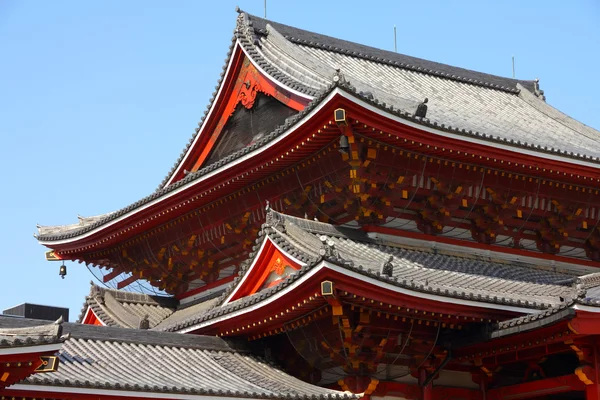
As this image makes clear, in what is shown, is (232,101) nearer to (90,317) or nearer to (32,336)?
(90,317)

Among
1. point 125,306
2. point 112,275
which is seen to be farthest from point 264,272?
point 112,275

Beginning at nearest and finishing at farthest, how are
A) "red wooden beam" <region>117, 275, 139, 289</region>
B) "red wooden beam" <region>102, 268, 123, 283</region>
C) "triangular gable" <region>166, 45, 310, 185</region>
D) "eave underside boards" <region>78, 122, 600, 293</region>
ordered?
"eave underside boards" <region>78, 122, 600, 293</region> → "triangular gable" <region>166, 45, 310, 185</region> → "red wooden beam" <region>117, 275, 139, 289</region> → "red wooden beam" <region>102, 268, 123, 283</region>

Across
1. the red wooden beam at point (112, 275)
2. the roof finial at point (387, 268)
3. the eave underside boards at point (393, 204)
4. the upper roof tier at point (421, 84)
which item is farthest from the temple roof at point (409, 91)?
the roof finial at point (387, 268)

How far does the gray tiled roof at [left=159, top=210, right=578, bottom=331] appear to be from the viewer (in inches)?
771

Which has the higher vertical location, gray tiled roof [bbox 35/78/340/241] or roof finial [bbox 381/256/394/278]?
gray tiled roof [bbox 35/78/340/241]

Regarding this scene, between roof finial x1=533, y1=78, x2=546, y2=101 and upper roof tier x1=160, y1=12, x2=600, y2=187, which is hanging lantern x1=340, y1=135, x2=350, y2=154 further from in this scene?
roof finial x1=533, y1=78, x2=546, y2=101

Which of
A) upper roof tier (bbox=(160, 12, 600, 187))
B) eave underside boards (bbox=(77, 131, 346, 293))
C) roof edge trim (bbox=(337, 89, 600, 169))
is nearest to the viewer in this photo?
roof edge trim (bbox=(337, 89, 600, 169))

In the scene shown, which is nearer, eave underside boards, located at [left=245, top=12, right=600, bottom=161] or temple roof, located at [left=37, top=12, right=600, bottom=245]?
temple roof, located at [left=37, top=12, right=600, bottom=245]

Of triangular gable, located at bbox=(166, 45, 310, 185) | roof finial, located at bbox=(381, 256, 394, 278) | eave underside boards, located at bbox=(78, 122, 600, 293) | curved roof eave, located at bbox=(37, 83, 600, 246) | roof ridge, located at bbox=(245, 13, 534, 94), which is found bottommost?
roof finial, located at bbox=(381, 256, 394, 278)

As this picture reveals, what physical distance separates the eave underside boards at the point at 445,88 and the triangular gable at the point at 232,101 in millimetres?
661

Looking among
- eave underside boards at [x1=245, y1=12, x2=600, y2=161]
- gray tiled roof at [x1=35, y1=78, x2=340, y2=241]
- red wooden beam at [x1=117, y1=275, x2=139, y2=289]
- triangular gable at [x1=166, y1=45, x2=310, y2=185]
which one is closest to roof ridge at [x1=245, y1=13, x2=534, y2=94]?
eave underside boards at [x1=245, y1=12, x2=600, y2=161]

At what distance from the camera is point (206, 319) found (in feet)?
70.5

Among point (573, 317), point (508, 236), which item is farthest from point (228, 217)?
point (573, 317)

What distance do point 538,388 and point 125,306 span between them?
41.8 feet
